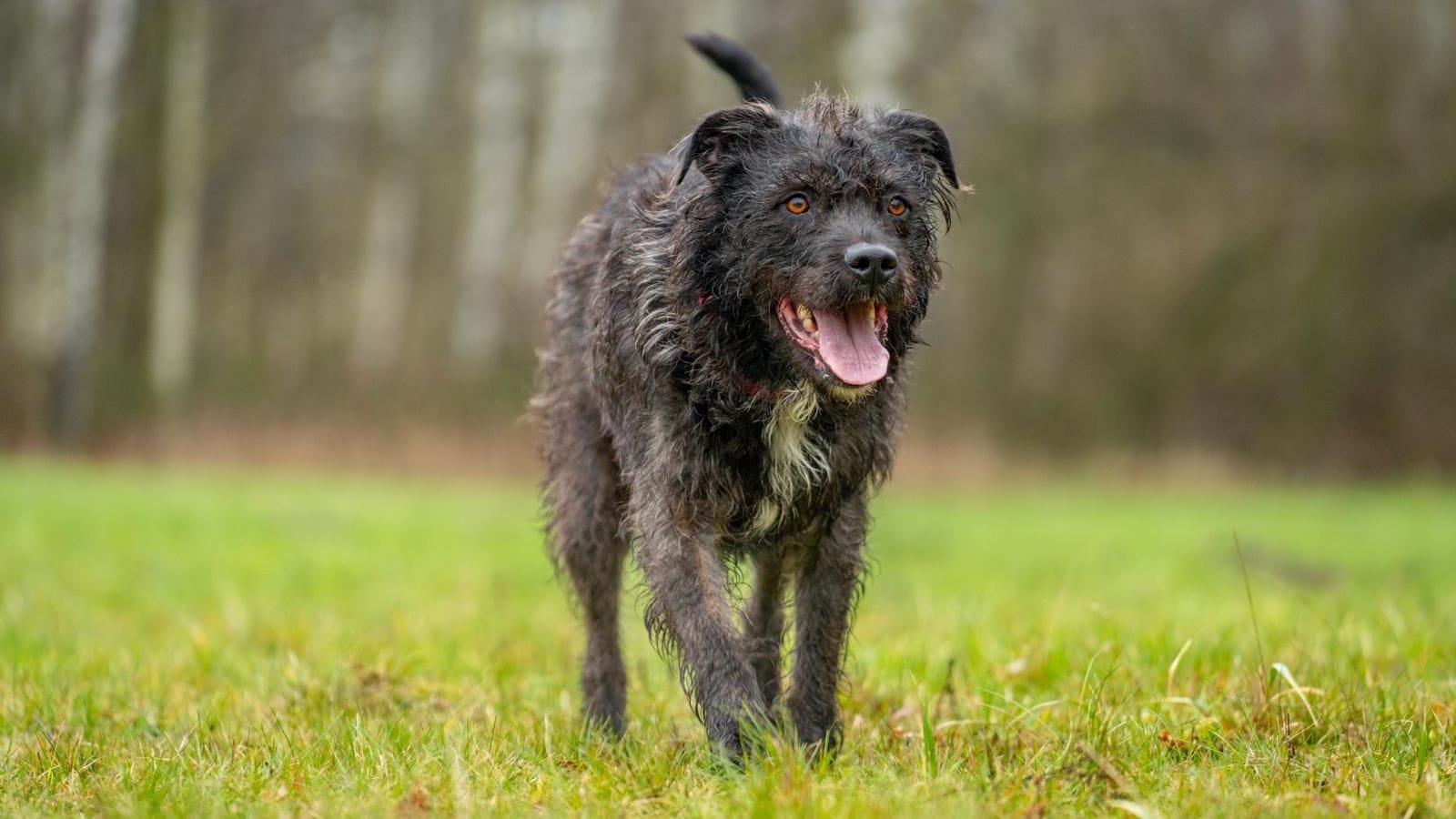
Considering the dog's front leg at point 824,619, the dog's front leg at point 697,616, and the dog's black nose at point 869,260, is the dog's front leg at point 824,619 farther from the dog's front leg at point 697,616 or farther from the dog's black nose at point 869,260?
the dog's black nose at point 869,260

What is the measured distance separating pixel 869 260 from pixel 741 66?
188 centimetres

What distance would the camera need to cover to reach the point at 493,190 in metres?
24.8

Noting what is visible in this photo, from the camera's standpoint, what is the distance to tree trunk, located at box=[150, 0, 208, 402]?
2373cm

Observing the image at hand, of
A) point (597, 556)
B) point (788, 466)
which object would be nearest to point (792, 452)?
point (788, 466)

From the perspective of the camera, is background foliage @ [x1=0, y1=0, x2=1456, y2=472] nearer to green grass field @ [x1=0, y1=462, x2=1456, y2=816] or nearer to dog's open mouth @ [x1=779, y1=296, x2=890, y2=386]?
green grass field @ [x1=0, y1=462, x2=1456, y2=816]

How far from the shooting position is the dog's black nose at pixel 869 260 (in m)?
4.18

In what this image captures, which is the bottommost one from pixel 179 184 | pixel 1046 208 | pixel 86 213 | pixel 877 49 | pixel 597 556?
pixel 597 556

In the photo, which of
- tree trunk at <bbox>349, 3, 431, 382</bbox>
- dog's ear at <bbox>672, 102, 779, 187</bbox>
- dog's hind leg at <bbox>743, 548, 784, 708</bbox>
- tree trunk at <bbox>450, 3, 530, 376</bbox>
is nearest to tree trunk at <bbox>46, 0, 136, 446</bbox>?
tree trunk at <bbox>349, 3, 431, 382</bbox>

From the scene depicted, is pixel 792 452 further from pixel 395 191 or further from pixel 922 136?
→ pixel 395 191

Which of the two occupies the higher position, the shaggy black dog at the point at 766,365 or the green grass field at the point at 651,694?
the shaggy black dog at the point at 766,365

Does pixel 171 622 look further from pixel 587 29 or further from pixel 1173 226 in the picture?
pixel 1173 226

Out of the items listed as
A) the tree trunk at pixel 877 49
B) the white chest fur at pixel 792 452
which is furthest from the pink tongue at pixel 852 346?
the tree trunk at pixel 877 49

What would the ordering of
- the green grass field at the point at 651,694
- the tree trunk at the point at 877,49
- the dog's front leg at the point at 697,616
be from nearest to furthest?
the green grass field at the point at 651,694
the dog's front leg at the point at 697,616
the tree trunk at the point at 877,49

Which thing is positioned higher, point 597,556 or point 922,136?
point 922,136
